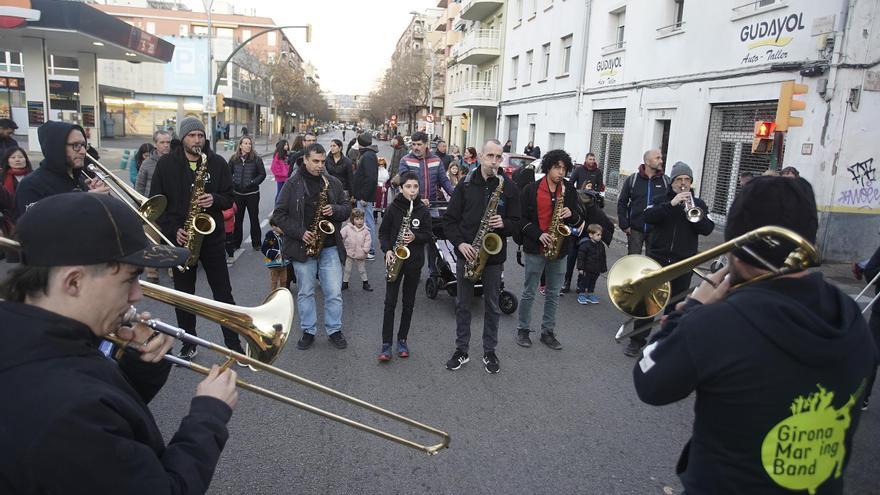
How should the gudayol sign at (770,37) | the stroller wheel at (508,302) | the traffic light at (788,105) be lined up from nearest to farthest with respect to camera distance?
the stroller wheel at (508,302), the traffic light at (788,105), the gudayol sign at (770,37)

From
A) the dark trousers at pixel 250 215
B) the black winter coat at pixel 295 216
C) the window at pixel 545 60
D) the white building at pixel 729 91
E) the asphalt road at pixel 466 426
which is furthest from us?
the window at pixel 545 60

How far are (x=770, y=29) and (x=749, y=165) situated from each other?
2.75m

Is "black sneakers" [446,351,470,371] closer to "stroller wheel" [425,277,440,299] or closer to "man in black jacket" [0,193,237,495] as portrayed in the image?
"stroller wheel" [425,277,440,299]

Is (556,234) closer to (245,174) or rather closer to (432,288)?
(432,288)

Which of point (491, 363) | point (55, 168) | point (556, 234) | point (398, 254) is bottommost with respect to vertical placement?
point (491, 363)

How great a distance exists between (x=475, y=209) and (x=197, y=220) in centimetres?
247

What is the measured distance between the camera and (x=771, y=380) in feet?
5.46

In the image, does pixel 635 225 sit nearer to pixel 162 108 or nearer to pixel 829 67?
pixel 829 67

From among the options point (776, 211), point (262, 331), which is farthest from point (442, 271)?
point (776, 211)

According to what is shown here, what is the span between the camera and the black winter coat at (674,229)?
550 cm

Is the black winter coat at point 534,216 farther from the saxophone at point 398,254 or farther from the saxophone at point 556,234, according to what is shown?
the saxophone at point 398,254

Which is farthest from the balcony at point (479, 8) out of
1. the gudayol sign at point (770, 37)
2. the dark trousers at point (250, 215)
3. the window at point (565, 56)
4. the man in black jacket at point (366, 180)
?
the dark trousers at point (250, 215)

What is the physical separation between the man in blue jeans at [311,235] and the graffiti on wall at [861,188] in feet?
32.0

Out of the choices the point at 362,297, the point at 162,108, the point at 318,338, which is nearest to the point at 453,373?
the point at 318,338
